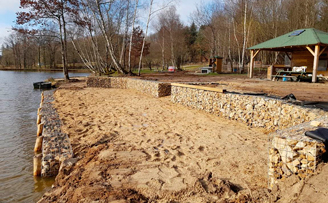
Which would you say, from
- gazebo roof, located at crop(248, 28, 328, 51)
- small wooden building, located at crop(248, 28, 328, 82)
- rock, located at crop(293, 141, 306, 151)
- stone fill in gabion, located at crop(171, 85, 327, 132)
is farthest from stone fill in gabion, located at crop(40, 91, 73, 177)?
gazebo roof, located at crop(248, 28, 328, 51)

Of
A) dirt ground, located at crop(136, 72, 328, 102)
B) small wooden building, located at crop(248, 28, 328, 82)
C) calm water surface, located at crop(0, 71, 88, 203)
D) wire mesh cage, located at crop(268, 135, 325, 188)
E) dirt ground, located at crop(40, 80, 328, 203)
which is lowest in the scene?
calm water surface, located at crop(0, 71, 88, 203)

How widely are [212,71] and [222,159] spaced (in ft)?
73.7

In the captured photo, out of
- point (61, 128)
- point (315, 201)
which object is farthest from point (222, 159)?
point (61, 128)

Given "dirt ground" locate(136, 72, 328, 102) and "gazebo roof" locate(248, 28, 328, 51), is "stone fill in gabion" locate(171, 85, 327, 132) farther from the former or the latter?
"gazebo roof" locate(248, 28, 328, 51)

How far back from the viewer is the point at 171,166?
3729mm

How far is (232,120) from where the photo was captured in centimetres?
661

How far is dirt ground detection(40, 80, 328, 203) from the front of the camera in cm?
274

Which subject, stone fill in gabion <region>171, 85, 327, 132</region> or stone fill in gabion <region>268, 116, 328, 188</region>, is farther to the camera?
stone fill in gabion <region>171, 85, 327, 132</region>

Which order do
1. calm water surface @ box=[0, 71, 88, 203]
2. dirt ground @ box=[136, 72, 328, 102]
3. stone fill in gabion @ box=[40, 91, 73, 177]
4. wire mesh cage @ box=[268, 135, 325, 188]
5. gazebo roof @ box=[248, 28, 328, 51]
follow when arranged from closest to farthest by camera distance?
wire mesh cage @ box=[268, 135, 325, 188]
calm water surface @ box=[0, 71, 88, 203]
stone fill in gabion @ box=[40, 91, 73, 177]
dirt ground @ box=[136, 72, 328, 102]
gazebo roof @ box=[248, 28, 328, 51]

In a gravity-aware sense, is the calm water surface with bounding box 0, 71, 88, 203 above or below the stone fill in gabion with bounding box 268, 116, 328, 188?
below

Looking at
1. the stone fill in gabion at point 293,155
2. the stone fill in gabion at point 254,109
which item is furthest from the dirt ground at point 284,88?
the stone fill in gabion at point 293,155

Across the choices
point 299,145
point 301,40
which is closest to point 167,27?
point 301,40

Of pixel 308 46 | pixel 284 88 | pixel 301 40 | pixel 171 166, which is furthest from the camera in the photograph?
pixel 301 40

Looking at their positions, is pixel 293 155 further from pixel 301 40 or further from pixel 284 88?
pixel 301 40
